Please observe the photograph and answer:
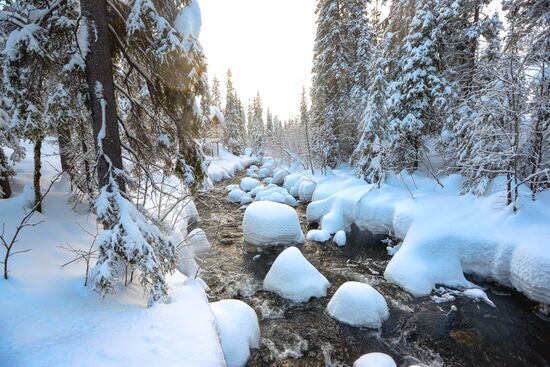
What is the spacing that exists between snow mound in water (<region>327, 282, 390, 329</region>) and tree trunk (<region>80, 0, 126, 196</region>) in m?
5.69

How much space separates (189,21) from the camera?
14.9 feet

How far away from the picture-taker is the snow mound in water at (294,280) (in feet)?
25.4

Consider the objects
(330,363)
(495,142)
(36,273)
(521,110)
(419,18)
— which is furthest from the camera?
(419,18)

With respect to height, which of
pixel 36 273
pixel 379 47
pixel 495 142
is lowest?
pixel 36 273

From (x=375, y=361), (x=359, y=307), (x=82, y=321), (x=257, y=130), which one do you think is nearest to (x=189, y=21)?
(x=82, y=321)

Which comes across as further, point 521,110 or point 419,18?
point 419,18

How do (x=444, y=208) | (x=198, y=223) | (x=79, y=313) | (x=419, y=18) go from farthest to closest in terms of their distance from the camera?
(x=198, y=223) < (x=419, y=18) < (x=444, y=208) < (x=79, y=313)

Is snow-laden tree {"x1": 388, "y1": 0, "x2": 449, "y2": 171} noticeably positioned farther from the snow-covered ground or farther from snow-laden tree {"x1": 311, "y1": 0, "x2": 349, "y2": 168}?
snow-laden tree {"x1": 311, "y1": 0, "x2": 349, "y2": 168}

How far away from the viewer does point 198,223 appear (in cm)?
1431

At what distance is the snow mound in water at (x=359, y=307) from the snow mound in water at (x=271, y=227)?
4466 mm

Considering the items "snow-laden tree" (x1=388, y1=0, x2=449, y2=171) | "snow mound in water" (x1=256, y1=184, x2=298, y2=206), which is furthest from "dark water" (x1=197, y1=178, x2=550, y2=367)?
"snow mound in water" (x1=256, y1=184, x2=298, y2=206)

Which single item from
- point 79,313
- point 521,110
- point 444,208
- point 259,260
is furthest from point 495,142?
point 79,313

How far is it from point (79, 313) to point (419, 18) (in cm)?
1683

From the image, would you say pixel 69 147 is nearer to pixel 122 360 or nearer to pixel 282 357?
pixel 122 360
